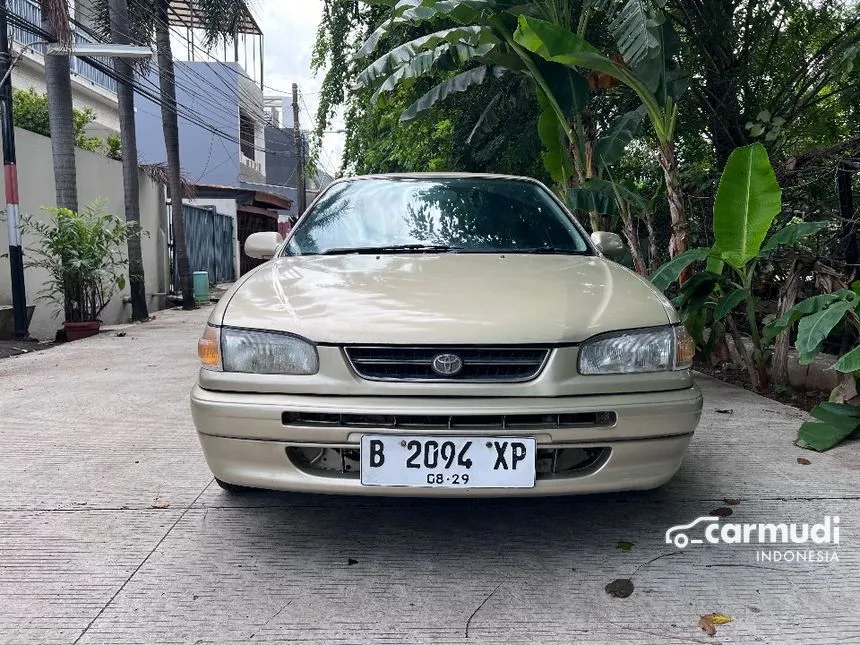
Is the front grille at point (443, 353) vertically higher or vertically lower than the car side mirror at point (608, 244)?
lower

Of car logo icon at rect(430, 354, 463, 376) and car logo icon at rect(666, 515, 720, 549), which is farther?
car logo icon at rect(666, 515, 720, 549)

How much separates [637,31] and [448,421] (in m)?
4.12

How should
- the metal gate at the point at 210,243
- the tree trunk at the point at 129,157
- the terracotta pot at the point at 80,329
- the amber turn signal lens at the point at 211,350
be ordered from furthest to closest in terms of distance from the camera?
the metal gate at the point at 210,243 < the tree trunk at the point at 129,157 < the terracotta pot at the point at 80,329 < the amber turn signal lens at the point at 211,350

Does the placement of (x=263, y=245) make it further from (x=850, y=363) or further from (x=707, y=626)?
(x=850, y=363)

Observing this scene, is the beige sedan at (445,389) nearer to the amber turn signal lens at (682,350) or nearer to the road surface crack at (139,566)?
the amber turn signal lens at (682,350)

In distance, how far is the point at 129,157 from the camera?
12703mm

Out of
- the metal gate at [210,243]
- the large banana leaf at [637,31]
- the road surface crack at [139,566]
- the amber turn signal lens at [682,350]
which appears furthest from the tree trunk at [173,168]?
the amber turn signal lens at [682,350]

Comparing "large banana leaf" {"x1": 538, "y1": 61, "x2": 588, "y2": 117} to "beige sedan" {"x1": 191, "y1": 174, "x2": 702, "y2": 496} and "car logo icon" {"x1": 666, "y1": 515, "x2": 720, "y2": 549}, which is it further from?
"car logo icon" {"x1": 666, "y1": 515, "x2": 720, "y2": 549}

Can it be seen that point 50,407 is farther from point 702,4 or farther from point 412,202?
point 702,4

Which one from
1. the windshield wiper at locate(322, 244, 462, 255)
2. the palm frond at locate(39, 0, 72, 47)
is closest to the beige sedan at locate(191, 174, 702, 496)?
the windshield wiper at locate(322, 244, 462, 255)

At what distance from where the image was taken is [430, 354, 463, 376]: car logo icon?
241 centimetres

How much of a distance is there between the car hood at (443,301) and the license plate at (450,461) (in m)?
0.32

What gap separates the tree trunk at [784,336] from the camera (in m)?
5.14

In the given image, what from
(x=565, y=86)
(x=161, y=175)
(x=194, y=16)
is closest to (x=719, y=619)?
(x=565, y=86)
